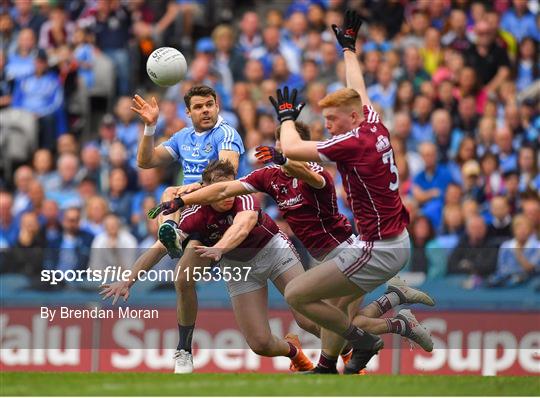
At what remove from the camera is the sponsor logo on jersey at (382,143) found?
44.5ft

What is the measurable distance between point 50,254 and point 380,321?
A: 4.34 m

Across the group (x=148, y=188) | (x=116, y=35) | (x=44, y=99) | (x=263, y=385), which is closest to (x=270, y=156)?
(x=263, y=385)

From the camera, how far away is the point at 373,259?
1380cm

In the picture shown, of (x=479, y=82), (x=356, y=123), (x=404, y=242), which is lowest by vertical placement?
(x=404, y=242)

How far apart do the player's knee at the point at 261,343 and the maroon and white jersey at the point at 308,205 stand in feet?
2.86

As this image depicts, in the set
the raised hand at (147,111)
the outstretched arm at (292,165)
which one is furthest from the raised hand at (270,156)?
the raised hand at (147,111)

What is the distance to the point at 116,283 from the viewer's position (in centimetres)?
1552

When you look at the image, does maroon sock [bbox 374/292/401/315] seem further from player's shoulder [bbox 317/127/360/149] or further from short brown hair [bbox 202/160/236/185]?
player's shoulder [bbox 317/127/360/149]

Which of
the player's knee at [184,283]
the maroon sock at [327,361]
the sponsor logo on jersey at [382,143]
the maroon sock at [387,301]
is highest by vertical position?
the sponsor logo on jersey at [382,143]

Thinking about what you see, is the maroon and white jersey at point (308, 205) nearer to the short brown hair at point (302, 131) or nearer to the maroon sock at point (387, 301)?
the short brown hair at point (302, 131)

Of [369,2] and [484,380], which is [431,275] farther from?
[369,2]

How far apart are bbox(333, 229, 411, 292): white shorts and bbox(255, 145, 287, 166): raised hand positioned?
3.08ft

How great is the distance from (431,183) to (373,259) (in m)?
6.29

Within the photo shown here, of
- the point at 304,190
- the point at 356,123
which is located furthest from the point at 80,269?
the point at 356,123
